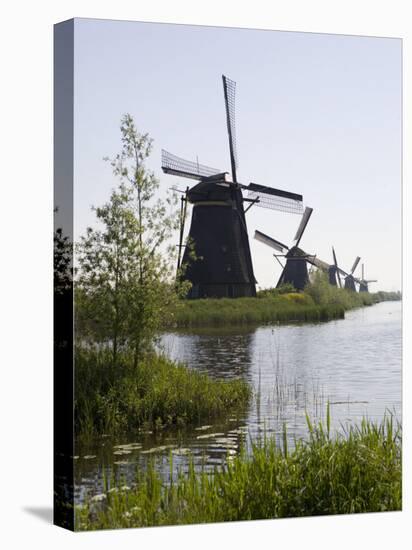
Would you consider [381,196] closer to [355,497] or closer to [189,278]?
[189,278]

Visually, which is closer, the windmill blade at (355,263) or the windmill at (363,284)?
the windmill blade at (355,263)

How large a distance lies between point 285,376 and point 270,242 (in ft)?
4.12

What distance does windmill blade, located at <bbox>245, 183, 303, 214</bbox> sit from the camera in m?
10.9

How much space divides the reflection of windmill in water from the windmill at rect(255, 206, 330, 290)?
16 centimetres

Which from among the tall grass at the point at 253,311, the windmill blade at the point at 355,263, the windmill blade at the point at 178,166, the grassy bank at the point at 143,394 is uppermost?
the windmill blade at the point at 178,166

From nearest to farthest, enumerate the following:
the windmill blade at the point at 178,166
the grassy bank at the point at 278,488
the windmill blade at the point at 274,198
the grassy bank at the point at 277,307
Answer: the grassy bank at the point at 278,488
the windmill blade at the point at 178,166
the grassy bank at the point at 277,307
the windmill blade at the point at 274,198

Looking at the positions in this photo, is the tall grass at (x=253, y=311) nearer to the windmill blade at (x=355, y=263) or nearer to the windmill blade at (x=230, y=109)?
the windmill blade at (x=355, y=263)

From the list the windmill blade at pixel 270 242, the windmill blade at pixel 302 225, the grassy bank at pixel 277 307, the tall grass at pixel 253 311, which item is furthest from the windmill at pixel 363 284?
the windmill blade at pixel 270 242

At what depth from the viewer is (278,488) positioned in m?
10.3

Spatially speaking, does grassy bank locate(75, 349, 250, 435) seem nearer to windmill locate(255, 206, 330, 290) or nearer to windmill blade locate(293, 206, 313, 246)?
windmill locate(255, 206, 330, 290)

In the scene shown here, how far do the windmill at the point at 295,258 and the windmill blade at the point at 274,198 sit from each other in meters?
0.22

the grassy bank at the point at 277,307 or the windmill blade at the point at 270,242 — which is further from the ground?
the windmill blade at the point at 270,242

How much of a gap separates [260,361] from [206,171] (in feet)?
5.83

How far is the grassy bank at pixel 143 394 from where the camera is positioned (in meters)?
10.1
